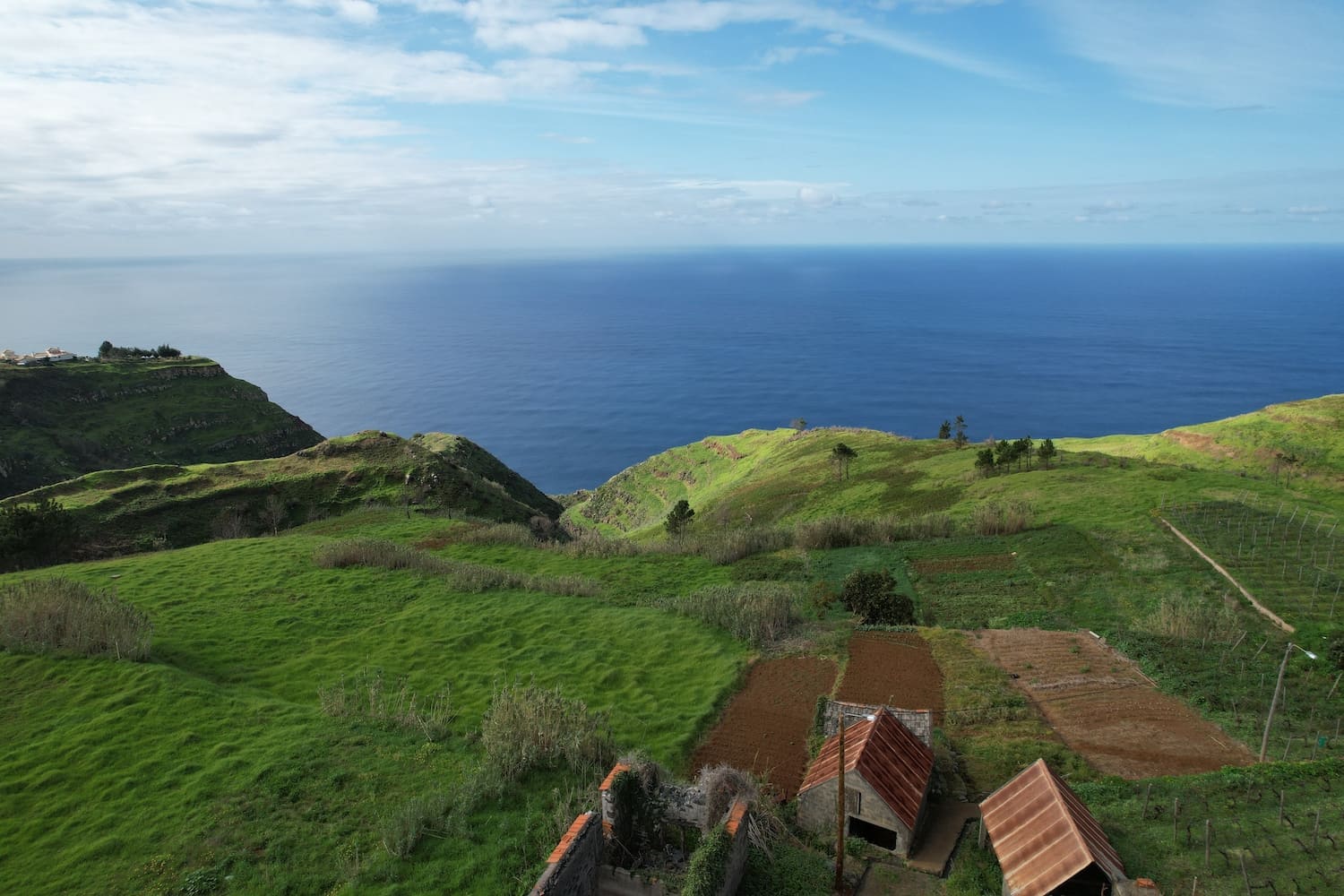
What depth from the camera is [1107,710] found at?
2027 centimetres

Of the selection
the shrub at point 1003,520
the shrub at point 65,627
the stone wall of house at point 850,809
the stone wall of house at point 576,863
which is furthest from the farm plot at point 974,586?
the shrub at point 65,627

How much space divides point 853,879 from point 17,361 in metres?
108

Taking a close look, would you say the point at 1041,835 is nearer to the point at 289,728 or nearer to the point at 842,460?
the point at 289,728

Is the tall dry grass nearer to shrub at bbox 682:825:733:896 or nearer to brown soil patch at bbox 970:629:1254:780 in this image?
brown soil patch at bbox 970:629:1254:780

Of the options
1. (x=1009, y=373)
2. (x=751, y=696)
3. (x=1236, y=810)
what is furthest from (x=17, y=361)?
(x=1009, y=373)

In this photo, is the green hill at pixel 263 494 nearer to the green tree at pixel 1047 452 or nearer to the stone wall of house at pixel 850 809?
the stone wall of house at pixel 850 809

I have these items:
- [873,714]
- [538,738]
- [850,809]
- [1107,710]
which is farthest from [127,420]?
[1107,710]

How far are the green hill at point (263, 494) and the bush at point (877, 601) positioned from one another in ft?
103

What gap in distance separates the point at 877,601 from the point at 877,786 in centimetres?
1361

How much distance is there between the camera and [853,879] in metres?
14.3

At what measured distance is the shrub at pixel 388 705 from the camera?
58.5 ft

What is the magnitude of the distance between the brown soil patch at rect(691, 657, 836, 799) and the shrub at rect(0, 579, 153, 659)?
666 inches

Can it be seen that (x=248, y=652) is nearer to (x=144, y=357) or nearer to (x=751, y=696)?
(x=751, y=696)

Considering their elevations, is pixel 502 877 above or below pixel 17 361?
below
